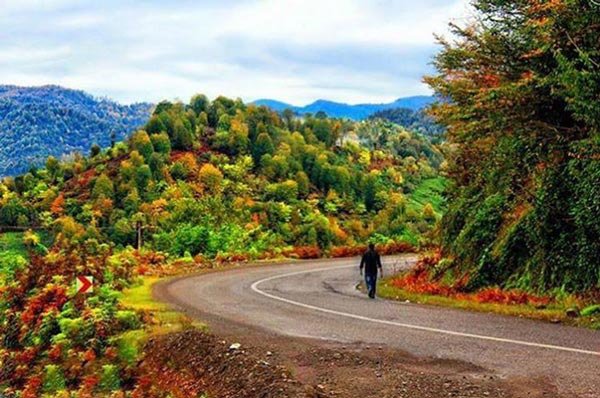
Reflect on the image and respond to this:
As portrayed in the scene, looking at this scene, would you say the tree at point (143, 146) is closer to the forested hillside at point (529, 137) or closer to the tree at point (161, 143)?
the tree at point (161, 143)

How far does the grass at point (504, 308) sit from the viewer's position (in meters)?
13.1

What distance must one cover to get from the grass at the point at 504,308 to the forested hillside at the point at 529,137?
1.05 meters

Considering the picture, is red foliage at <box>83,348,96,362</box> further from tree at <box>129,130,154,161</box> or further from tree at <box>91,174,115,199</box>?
tree at <box>129,130,154,161</box>

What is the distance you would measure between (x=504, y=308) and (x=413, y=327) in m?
3.09

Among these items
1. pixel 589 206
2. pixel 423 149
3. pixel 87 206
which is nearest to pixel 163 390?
pixel 589 206

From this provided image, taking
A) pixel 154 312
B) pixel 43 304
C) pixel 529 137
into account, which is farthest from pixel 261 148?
pixel 529 137

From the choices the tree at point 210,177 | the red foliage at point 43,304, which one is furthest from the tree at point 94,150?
the red foliage at point 43,304

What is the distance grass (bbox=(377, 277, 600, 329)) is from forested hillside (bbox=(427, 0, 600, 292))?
1045 millimetres

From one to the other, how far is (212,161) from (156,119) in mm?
15053

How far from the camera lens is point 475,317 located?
1431 centimetres

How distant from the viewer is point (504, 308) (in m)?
15.2

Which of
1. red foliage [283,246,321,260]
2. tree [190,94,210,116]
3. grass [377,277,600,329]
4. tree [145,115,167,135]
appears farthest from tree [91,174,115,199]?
grass [377,277,600,329]

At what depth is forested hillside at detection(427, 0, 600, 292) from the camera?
1498cm

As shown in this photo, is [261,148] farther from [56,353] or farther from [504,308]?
[504,308]
